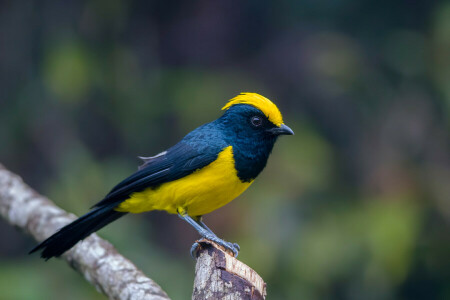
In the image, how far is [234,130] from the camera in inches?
163

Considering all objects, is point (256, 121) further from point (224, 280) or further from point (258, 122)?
point (224, 280)

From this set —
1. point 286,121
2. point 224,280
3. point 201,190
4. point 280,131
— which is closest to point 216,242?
point 201,190

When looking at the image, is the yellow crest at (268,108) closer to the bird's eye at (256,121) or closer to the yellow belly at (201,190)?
the bird's eye at (256,121)

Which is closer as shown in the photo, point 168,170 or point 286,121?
point 168,170

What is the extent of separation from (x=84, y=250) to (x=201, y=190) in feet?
2.89

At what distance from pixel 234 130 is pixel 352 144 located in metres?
2.84

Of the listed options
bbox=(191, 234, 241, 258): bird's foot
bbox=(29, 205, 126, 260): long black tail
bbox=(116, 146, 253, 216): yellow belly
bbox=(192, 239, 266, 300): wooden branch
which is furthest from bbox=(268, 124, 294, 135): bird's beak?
bbox=(29, 205, 126, 260): long black tail

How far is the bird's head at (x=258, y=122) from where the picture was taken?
4.11m

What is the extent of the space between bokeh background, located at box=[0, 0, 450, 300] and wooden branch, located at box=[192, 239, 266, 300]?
220 cm

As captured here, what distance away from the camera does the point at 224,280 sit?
3.04m

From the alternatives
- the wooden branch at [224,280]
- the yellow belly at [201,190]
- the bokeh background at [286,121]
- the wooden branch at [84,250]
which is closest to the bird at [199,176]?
the yellow belly at [201,190]

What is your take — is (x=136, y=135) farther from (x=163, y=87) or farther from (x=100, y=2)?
(x=100, y=2)

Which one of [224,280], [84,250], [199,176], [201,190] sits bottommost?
[224,280]

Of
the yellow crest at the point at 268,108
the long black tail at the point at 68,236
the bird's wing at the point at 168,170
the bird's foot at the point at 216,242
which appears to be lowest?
the bird's foot at the point at 216,242
